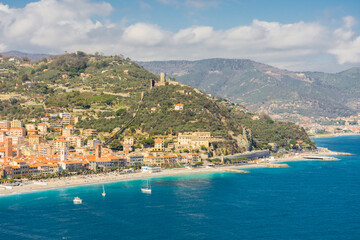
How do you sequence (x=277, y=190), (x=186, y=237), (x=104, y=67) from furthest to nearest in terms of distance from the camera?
(x=104, y=67) < (x=277, y=190) < (x=186, y=237)

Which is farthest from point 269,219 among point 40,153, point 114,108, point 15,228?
point 114,108

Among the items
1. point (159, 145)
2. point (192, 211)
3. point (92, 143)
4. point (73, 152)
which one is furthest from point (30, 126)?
point (192, 211)

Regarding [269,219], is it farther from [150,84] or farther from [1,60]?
[1,60]

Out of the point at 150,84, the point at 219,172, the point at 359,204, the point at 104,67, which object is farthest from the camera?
the point at 104,67

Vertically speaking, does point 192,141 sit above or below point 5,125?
below

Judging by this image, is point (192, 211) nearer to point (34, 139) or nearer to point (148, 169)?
point (148, 169)

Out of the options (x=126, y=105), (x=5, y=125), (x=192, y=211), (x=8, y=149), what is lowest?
(x=192, y=211)
